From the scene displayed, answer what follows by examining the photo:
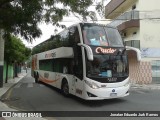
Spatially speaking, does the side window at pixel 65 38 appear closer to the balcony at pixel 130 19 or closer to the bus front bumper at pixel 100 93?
the bus front bumper at pixel 100 93

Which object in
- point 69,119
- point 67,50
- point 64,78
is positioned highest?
point 67,50

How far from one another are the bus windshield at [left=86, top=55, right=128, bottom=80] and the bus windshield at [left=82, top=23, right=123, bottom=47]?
65 cm

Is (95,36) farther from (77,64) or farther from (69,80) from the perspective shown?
(69,80)

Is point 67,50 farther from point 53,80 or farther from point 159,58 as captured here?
point 159,58

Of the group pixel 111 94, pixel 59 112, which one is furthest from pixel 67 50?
pixel 59 112

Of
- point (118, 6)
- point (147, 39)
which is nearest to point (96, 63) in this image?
point (147, 39)

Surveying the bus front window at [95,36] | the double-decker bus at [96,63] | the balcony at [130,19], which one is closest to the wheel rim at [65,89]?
the double-decker bus at [96,63]

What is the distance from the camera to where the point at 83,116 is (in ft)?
34.2

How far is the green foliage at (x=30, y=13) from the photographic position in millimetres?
11166

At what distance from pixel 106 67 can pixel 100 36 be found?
1.48m

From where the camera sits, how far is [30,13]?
11180 millimetres

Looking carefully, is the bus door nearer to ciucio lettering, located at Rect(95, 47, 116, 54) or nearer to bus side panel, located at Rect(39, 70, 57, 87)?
ciucio lettering, located at Rect(95, 47, 116, 54)

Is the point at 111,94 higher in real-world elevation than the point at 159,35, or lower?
lower

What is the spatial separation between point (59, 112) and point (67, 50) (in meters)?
4.63
